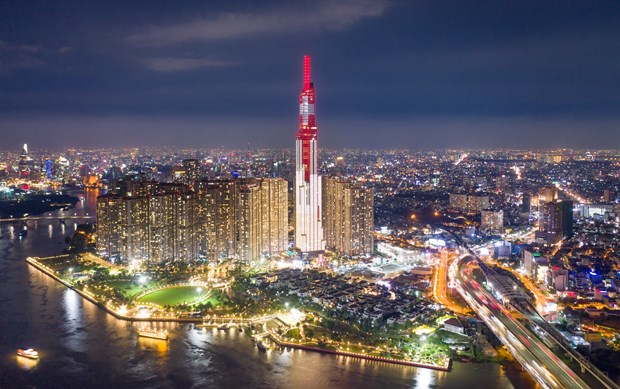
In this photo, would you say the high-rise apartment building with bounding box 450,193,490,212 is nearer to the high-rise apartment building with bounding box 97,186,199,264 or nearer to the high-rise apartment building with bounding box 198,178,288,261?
the high-rise apartment building with bounding box 198,178,288,261

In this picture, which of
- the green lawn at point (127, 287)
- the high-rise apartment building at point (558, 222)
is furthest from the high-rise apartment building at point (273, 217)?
the high-rise apartment building at point (558, 222)

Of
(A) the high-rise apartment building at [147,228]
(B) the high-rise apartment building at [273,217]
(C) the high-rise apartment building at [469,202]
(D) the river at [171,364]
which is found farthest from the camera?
(C) the high-rise apartment building at [469,202]

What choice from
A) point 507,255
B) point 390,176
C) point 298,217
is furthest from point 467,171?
point 298,217

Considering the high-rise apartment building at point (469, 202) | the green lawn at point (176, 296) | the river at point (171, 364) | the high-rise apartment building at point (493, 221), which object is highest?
the high-rise apartment building at point (469, 202)

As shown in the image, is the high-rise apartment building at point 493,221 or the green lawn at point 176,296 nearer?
the green lawn at point 176,296

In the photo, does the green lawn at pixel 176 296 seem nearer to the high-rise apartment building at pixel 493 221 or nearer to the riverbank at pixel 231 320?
the riverbank at pixel 231 320

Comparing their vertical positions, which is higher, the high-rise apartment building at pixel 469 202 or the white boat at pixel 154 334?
the high-rise apartment building at pixel 469 202

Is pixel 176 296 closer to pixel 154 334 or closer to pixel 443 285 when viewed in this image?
pixel 154 334

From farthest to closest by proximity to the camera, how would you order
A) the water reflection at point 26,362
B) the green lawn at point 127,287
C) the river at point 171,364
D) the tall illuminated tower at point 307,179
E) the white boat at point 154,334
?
the tall illuminated tower at point 307,179 → the green lawn at point 127,287 → the white boat at point 154,334 → the water reflection at point 26,362 → the river at point 171,364

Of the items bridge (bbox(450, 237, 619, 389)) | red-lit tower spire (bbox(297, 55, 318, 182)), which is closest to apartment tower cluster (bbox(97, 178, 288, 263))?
red-lit tower spire (bbox(297, 55, 318, 182))
